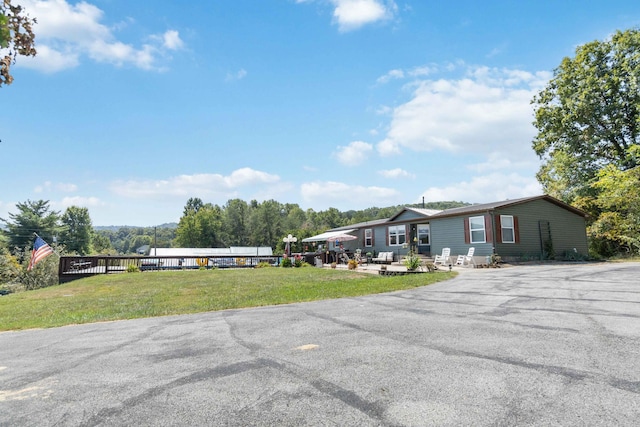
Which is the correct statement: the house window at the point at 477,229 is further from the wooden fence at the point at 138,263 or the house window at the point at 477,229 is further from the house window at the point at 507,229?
the wooden fence at the point at 138,263

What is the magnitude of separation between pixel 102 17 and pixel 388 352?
384 inches

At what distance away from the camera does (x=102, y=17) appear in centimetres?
848

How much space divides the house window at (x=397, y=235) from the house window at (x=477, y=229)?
19.7 ft

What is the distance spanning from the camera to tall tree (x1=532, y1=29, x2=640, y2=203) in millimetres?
24703

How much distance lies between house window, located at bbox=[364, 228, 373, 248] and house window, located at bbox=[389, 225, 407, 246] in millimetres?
2853

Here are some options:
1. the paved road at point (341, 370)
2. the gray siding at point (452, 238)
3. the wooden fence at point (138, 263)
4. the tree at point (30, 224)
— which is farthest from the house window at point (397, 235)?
the tree at point (30, 224)

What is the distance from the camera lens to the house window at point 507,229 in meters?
18.7

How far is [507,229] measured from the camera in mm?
18859

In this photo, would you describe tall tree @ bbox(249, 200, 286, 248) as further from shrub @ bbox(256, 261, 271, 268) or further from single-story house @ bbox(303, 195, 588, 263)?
Answer: single-story house @ bbox(303, 195, 588, 263)

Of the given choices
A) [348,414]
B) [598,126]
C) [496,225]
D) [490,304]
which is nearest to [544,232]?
[496,225]

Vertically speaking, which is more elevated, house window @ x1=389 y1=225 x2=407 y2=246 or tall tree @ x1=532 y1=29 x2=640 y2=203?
tall tree @ x1=532 y1=29 x2=640 y2=203

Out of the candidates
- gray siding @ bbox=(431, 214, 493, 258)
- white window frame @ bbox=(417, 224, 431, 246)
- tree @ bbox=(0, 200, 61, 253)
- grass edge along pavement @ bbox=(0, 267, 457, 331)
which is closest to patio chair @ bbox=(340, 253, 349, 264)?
white window frame @ bbox=(417, 224, 431, 246)

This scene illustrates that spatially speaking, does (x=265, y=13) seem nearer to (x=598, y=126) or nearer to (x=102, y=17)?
(x=102, y=17)

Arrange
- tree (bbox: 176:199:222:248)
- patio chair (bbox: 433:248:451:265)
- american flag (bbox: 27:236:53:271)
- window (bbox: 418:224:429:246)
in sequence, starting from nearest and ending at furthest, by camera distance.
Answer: american flag (bbox: 27:236:53:271) → patio chair (bbox: 433:248:451:265) → window (bbox: 418:224:429:246) → tree (bbox: 176:199:222:248)
